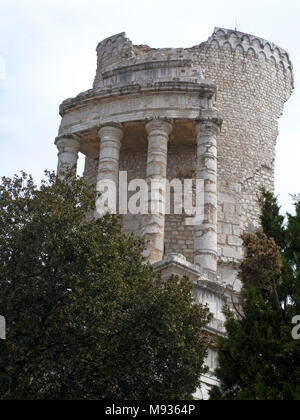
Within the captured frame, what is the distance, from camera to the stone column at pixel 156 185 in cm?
1942

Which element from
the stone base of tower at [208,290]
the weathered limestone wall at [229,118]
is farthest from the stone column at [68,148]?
the stone base of tower at [208,290]

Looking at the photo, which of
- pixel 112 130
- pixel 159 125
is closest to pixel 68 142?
pixel 112 130

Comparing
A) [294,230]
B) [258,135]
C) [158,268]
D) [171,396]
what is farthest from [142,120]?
[171,396]

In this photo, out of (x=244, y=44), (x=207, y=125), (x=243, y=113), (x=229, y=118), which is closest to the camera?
(x=207, y=125)

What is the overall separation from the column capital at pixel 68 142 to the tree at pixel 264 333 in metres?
13.2

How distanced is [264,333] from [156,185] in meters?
11.3

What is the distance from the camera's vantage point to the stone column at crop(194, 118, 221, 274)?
63.5 ft

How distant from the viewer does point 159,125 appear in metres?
21.4

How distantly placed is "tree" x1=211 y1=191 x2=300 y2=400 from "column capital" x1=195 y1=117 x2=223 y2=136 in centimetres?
1077

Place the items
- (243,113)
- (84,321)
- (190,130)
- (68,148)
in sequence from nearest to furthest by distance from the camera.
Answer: (84,321), (190,130), (68,148), (243,113)

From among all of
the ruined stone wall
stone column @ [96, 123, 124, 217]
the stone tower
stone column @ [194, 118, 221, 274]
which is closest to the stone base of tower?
stone column @ [194, 118, 221, 274]

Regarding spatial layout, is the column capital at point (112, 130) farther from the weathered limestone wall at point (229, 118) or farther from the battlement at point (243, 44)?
the battlement at point (243, 44)

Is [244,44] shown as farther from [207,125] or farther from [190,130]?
[207,125]

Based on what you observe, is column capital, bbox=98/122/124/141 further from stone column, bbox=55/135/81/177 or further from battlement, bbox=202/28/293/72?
battlement, bbox=202/28/293/72
